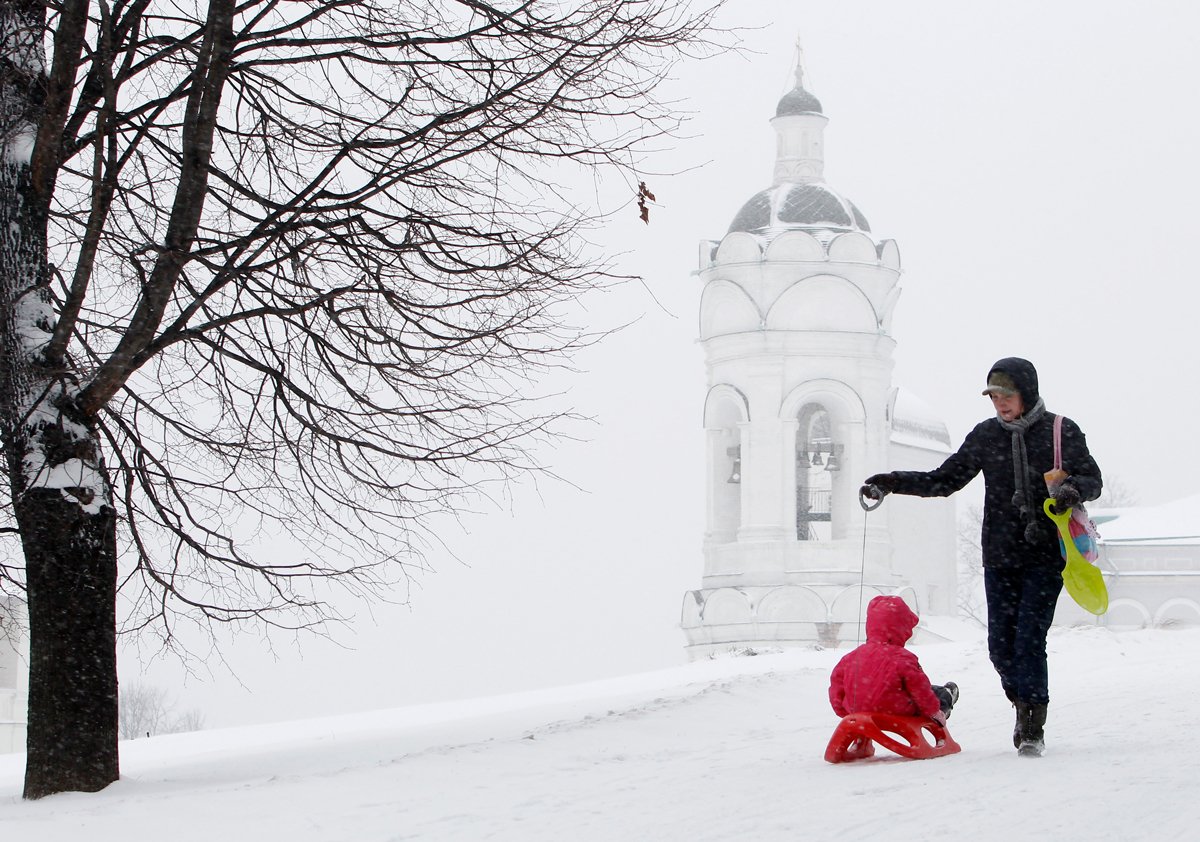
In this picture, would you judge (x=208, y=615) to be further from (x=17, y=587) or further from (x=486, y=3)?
(x=486, y=3)

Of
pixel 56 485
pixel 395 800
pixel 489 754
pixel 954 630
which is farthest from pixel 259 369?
pixel 954 630

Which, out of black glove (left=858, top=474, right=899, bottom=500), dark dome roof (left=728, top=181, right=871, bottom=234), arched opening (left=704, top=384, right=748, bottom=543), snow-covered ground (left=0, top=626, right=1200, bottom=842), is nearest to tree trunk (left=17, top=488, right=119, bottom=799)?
snow-covered ground (left=0, top=626, right=1200, bottom=842)

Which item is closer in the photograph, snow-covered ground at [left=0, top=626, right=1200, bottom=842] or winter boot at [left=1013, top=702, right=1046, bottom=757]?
snow-covered ground at [left=0, top=626, right=1200, bottom=842]

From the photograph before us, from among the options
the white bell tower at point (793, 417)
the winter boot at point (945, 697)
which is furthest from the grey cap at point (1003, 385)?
the white bell tower at point (793, 417)

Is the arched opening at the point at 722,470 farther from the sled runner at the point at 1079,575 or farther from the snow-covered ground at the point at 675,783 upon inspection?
the sled runner at the point at 1079,575

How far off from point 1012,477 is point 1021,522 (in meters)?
0.19

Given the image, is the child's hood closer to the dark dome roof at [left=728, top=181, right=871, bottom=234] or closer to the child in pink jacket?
the child in pink jacket

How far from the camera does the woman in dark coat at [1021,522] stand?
693 centimetres

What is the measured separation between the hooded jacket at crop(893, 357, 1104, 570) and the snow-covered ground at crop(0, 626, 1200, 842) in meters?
0.83

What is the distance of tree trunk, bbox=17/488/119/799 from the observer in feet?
27.2

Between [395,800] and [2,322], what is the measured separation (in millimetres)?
3379

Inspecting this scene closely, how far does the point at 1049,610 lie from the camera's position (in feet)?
23.1

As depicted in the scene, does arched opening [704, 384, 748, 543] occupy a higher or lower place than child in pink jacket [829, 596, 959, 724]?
higher

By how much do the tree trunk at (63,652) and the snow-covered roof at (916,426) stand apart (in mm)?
33677
